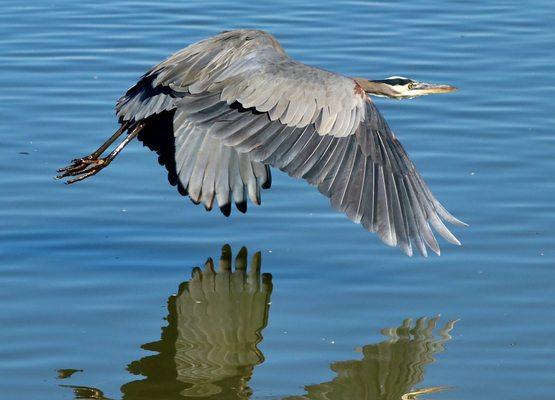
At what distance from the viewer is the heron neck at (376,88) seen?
9.41 metres

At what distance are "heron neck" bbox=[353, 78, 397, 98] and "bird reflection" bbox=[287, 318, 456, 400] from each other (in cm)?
227

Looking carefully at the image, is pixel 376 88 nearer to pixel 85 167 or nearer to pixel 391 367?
pixel 85 167

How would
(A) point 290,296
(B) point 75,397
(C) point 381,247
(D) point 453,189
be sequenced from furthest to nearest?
(D) point 453,189, (C) point 381,247, (A) point 290,296, (B) point 75,397

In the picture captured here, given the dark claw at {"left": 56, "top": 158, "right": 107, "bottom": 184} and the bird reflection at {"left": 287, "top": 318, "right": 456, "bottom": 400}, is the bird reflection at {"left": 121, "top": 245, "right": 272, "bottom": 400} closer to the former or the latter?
the bird reflection at {"left": 287, "top": 318, "right": 456, "bottom": 400}

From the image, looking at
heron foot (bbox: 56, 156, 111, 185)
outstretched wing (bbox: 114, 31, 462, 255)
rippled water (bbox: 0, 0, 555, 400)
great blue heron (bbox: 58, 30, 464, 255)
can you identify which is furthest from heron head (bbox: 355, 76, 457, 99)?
heron foot (bbox: 56, 156, 111, 185)

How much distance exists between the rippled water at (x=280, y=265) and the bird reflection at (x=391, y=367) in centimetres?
1

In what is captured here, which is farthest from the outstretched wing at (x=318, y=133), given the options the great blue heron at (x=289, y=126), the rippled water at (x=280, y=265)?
the rippled water at (x=280, y=265)

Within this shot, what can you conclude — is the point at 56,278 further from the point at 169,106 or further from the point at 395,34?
the point at 395,34

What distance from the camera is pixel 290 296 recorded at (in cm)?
811

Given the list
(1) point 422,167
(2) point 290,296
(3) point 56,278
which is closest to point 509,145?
(1) point 422,167

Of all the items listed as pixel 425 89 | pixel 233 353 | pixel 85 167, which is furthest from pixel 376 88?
pixel 233 353

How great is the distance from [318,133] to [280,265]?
3.61 ft

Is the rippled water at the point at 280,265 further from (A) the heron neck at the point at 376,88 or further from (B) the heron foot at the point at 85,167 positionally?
(A) the heron neck at the point at 376,88

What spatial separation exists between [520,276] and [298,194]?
202 centimetres
